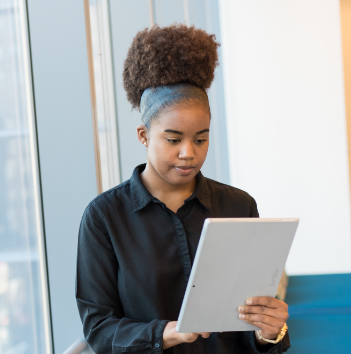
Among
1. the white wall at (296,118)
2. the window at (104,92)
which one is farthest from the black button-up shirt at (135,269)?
the white wall at (296,118)

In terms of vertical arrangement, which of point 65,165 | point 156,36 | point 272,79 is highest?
point 272,79

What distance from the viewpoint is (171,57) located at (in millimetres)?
861

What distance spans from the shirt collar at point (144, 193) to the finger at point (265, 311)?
271 millimetres

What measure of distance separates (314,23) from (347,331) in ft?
6.83

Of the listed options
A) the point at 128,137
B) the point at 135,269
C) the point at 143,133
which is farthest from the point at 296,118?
the point at 135,269

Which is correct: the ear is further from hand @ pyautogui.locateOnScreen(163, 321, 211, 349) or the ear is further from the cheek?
hand @ pyautogui.locateOnScreen(163, 321, 211, 349)

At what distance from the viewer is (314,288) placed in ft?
7.20

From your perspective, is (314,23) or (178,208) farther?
(314,23)

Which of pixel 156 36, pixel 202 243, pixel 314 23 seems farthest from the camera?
pixel 314 23

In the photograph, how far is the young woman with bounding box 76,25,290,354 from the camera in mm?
842

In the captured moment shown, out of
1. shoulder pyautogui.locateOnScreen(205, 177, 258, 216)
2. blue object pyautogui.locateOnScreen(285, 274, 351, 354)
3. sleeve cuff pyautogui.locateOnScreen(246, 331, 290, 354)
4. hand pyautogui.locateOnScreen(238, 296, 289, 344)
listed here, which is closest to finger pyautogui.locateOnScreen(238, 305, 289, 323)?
hand pyautogui.locateOnScreen(238, 296, 289, 344)

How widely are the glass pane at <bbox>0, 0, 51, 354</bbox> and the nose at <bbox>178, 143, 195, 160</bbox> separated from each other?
349 millimetres

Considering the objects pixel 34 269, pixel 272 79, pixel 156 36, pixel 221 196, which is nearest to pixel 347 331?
pixel 221 196

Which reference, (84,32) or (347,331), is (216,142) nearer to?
(347,331)
